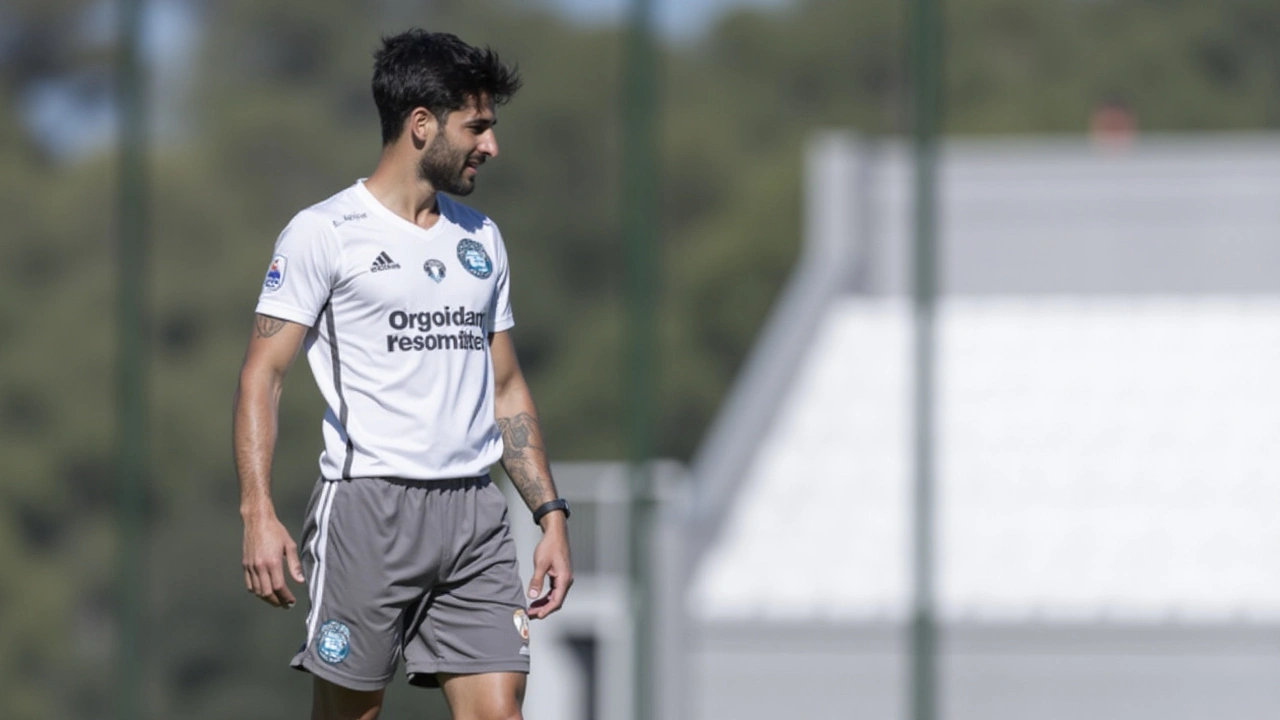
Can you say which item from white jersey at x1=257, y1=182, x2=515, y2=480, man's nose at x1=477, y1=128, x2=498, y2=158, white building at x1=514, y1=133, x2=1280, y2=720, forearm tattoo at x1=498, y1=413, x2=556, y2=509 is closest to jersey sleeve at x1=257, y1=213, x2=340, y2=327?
white jersey at x1=257, y1=182, x2=515, y2=480

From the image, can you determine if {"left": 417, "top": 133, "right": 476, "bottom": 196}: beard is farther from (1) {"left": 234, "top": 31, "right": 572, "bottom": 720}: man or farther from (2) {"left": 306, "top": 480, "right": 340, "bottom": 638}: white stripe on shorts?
(2) {"left": 306, "top": 480, "right": 340, "bottom": 638}: white stripe on shorts

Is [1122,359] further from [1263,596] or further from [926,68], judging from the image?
[926,68]

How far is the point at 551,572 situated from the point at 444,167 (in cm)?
53

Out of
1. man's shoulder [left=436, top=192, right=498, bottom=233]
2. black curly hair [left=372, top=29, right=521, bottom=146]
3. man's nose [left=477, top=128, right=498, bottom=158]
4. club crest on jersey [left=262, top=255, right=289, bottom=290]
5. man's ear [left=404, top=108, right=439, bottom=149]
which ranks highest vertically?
black curly hair [left=372, top=29, right=521, bottom=146]

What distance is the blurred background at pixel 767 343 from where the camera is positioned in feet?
37.8

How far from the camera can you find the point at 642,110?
7410 millimetres

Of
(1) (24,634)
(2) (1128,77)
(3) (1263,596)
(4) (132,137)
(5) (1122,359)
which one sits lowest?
(1) (24,634)

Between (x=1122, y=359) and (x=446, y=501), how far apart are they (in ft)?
42.7

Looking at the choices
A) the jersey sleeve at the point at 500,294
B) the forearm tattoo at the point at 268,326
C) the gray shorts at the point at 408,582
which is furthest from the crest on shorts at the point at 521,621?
the forearm tattoo at the point at 268,326

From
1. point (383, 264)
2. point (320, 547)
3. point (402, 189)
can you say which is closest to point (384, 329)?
point (383, 264)

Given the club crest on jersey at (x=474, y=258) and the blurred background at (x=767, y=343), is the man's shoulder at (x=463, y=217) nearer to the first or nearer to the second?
the club crest on jersey at (x=474, y=258)

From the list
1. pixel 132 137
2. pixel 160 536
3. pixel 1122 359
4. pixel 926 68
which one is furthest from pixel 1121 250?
pixel 160 536

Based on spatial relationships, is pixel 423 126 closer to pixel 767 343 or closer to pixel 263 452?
pixel 263 452

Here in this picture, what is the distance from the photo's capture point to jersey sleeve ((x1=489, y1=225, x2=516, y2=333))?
10.0 ft
